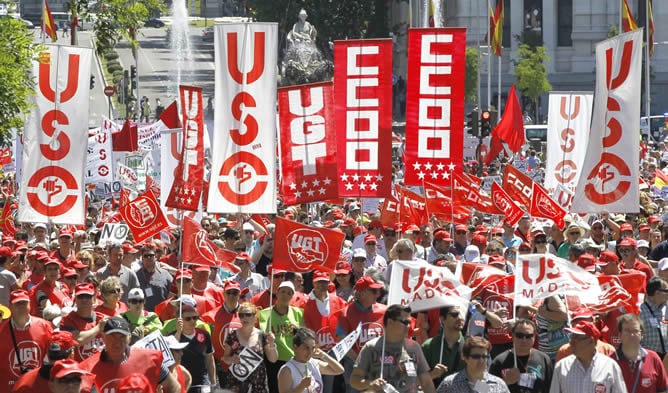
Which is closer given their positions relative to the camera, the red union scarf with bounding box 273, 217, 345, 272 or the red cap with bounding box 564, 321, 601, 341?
the red cap with bounding box 564, 321, 601, 341

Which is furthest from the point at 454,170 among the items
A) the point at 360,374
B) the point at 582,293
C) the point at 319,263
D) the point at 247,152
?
the point at 360,374

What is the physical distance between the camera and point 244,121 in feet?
50.9

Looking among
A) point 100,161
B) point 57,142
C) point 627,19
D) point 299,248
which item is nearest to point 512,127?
point 100,161

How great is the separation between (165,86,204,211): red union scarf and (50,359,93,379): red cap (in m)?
8.22

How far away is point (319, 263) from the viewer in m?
13.3

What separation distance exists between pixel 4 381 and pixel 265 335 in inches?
77.9

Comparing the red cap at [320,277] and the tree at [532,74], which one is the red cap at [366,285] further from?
the tree at [532,74]

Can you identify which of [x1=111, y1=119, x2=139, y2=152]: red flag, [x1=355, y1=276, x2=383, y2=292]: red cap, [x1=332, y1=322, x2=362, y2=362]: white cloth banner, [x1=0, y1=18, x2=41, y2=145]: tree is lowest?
[x1=332, y1=322, x2=362, y2=362]: white cloth banner

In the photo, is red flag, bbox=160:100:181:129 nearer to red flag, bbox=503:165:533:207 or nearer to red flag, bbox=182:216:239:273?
red flag, bbox=503:165:533:207

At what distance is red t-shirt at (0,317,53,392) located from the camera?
10453 mm

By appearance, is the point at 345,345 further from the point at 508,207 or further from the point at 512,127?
the point at 512,127

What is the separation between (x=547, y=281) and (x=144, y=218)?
7.88 m

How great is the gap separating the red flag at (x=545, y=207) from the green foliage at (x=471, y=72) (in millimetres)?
38560

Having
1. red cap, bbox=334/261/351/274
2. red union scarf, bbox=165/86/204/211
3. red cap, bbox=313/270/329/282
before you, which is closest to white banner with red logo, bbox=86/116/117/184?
red union scarf, bbox=165/86/204/211
